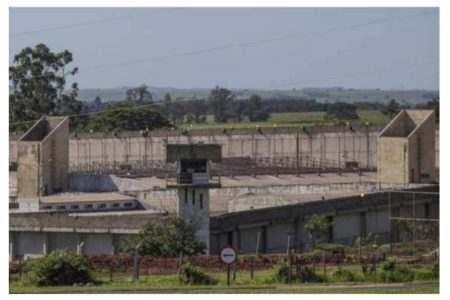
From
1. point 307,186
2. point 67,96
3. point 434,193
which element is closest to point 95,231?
point 434,193

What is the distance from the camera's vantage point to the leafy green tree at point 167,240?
125 ft

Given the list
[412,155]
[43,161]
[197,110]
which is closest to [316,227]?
[412,155]

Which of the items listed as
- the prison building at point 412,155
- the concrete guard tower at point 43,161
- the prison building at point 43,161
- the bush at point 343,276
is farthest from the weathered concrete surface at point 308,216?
the prison building at point 43,161

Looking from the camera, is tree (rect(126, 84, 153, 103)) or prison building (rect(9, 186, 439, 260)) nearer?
prison building (rect(9, 186, 439, 260))

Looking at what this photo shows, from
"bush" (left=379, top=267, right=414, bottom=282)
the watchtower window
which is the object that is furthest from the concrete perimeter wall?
"bush" (left=379, top=267, right=414, bottom=282)

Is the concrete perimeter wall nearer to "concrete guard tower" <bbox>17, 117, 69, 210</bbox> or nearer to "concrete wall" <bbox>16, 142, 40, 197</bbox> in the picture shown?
"concrete guard tower" <bbox>17, 117, 69, 210</bbox>

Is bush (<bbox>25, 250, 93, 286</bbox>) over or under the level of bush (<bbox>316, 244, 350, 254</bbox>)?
over

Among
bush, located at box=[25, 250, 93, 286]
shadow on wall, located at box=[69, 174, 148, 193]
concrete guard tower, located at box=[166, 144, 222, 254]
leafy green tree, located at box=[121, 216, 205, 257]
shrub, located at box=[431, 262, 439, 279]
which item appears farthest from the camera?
shadow on wall, located at box=[69, 174, 148, 193]

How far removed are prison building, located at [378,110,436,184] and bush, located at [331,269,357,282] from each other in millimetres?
31916

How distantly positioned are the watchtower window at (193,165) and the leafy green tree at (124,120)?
184ft

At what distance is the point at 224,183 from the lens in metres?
64.2

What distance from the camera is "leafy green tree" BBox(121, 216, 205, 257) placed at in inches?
1506

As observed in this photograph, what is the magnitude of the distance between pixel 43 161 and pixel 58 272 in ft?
105

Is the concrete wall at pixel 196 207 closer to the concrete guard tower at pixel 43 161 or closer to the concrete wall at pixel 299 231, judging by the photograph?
the concrete wall at pixel 299 231
